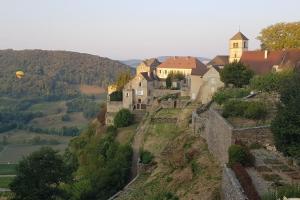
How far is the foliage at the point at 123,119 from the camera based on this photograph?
50.3 meters

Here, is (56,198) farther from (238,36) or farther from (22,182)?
(238,36)

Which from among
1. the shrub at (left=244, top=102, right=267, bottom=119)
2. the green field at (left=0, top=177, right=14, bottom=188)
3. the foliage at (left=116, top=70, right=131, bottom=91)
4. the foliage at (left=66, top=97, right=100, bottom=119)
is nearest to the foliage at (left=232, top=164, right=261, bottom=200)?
the shrub at (left=244, top=102, right=267, bottom=119)

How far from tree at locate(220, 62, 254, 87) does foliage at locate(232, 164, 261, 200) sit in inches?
994

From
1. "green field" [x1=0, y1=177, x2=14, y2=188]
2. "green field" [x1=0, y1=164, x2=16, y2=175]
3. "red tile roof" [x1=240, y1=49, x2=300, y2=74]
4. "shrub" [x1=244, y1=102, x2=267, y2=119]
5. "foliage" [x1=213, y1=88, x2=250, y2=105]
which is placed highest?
"red tile roof" [x1=240, y1=49, x2=300, y2=74]

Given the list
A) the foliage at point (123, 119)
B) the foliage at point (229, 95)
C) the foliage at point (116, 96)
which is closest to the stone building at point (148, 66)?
the foliage at point (116, 96)

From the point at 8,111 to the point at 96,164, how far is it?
116 meters

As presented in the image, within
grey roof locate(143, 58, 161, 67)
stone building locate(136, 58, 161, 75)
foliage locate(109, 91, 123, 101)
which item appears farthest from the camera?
grey roof locate(143, 58, 161, 67)

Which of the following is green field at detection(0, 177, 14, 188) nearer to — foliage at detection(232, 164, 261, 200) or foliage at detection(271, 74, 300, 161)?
foliage at detection(232, 164, 261, 200)

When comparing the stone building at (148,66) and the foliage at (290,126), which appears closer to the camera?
the foliage at (290,126)

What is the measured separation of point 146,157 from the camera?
38344 mm

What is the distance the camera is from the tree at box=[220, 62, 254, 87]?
144 ft

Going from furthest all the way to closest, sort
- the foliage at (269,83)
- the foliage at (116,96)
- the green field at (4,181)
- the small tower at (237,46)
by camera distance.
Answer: the green field at (4,181)
the small tower at (237,46)
the foliage at (116,96)
the foliage at (269,83)

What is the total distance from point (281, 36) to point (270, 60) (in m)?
9.17

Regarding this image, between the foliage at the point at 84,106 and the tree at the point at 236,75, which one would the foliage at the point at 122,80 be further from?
the foliage at the point at 84,106
